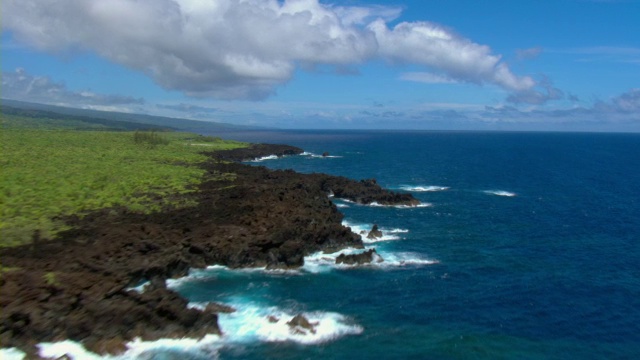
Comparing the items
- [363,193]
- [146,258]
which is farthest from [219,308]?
[363,193]

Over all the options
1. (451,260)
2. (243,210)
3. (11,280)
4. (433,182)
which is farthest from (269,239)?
(433,182)

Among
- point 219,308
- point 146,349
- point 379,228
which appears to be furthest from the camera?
point 379,228

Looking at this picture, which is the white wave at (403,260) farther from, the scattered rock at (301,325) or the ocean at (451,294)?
the scattered rock at (301,325)

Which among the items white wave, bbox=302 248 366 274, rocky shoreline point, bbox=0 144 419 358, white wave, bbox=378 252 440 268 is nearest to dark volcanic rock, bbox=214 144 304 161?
rocky shoreline point, bbox=0 144 419 358

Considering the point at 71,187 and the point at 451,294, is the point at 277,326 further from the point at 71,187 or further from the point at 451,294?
the point at 71,187

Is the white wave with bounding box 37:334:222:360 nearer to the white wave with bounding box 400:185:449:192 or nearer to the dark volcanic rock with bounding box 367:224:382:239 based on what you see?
the dark volcanic rock with bounding box 367:224:382:239

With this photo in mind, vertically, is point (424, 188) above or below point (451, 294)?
above
